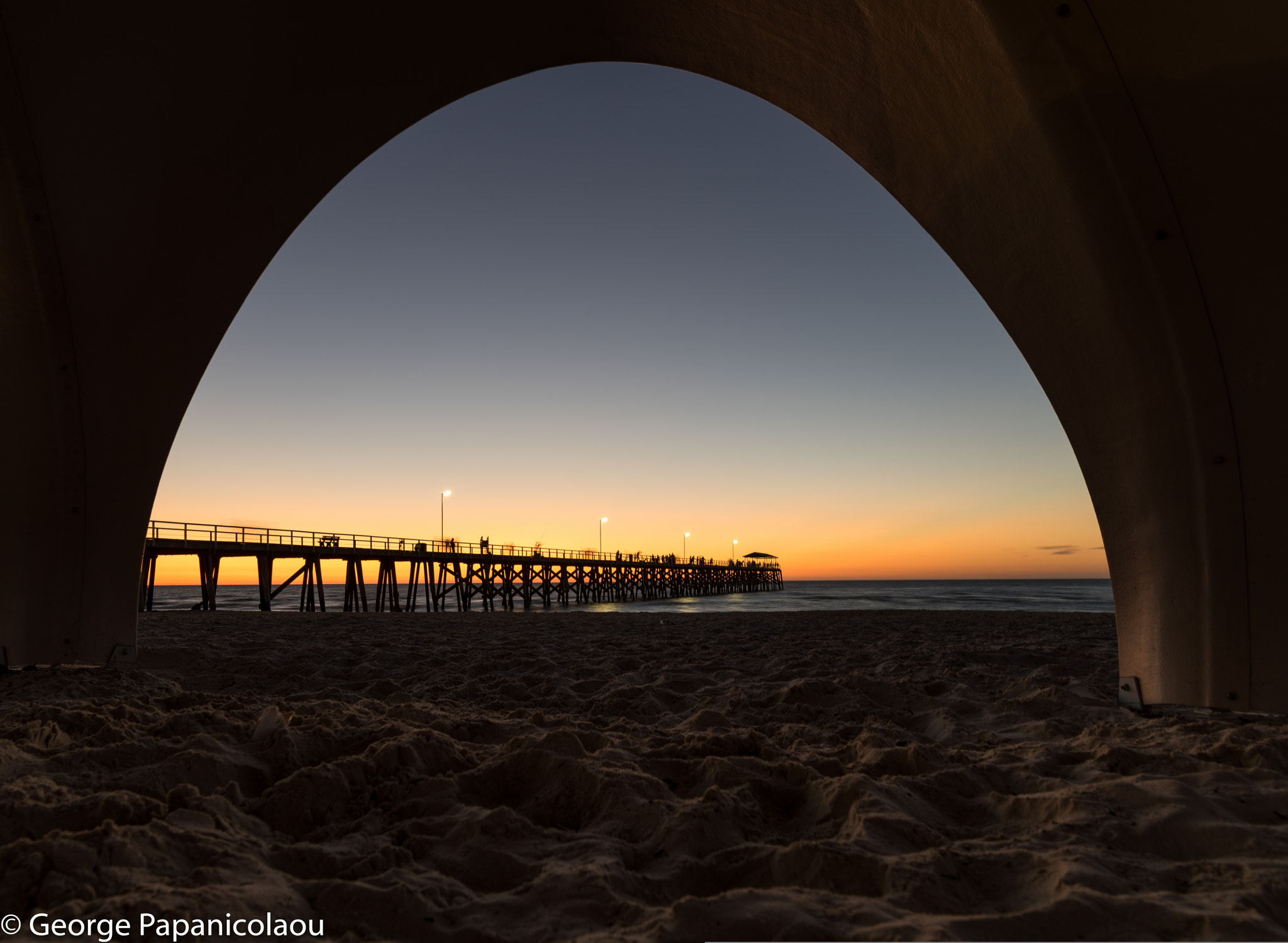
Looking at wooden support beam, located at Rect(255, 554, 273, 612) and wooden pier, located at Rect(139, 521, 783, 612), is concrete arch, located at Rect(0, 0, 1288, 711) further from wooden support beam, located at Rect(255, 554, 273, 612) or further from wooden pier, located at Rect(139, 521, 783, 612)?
wooden support beam, located at Rect(255, 554, 273, 612)

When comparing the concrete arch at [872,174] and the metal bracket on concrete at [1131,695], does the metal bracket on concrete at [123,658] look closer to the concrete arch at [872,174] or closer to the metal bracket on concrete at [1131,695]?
the concrete arch at [872,174]

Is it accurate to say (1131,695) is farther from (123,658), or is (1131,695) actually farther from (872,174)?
(123,658)

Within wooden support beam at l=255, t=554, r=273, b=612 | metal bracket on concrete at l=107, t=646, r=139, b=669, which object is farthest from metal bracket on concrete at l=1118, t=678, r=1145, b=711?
wooden support beam at l=255, t=554, r=273, b=612

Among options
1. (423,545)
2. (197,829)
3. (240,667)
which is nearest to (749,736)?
(197,829)

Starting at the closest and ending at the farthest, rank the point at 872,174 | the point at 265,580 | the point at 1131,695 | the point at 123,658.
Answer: the point at 1131,695
the point at 872,174
the point at 123,658
the point at 265,580

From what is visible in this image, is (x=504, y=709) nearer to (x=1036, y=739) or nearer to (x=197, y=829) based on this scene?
(x=197, y=829)

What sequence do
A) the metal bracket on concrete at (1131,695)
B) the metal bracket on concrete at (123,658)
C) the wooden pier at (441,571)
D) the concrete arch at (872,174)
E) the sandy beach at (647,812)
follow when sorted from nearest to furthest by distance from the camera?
1. the sandy beach at (647,812)
2. the concrete arch at (872,174)
3. the metal bracket on concrete at (1131,695)
4. the metal bracket on concrete at (123,658)
5. the wooden pier at (441,571)

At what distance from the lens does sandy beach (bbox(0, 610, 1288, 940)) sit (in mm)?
1419

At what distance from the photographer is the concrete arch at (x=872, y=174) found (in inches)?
99.1

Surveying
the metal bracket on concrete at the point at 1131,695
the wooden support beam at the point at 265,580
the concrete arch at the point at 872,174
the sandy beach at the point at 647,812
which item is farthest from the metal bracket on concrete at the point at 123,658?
the wooden support beam at the point at 265,580

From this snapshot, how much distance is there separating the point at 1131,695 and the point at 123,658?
608cm

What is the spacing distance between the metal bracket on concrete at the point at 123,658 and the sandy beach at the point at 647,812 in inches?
9.9

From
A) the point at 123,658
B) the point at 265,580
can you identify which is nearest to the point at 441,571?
the point at 265,580

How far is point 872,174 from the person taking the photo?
11.6 ft
